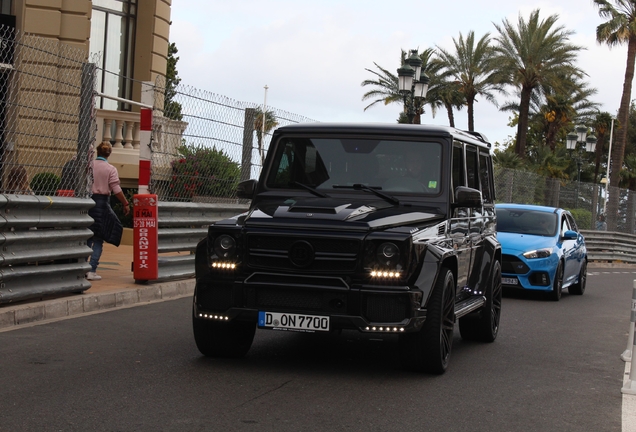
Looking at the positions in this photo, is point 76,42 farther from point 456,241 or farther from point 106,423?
point 106,423

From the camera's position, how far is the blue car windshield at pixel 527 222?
16.2 meters

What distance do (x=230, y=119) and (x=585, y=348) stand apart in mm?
6518

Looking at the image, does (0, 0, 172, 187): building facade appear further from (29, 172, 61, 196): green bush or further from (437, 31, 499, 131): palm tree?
(437, 31, 499, 131): palm tree

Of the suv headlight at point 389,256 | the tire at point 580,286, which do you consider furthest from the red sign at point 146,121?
the tire at point 580,286

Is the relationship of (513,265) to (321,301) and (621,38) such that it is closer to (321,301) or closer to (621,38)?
(321,301)

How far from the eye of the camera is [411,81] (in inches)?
928

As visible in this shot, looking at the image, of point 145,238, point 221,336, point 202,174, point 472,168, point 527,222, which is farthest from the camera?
point 527,222

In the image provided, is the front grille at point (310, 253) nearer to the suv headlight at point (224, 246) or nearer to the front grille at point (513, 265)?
the suv headlight at point (224, 246)

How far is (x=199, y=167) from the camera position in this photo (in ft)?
44.9

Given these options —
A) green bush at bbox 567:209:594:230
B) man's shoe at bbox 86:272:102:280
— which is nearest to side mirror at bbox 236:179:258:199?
man's shoe at bbox 86:272:102:280

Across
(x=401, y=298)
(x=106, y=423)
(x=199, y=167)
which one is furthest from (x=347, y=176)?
(x=199, y=167)

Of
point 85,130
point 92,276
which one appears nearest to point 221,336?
point 85,130

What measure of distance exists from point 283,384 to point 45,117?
4.60m

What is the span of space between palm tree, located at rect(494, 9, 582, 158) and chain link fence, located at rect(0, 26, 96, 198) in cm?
3884
